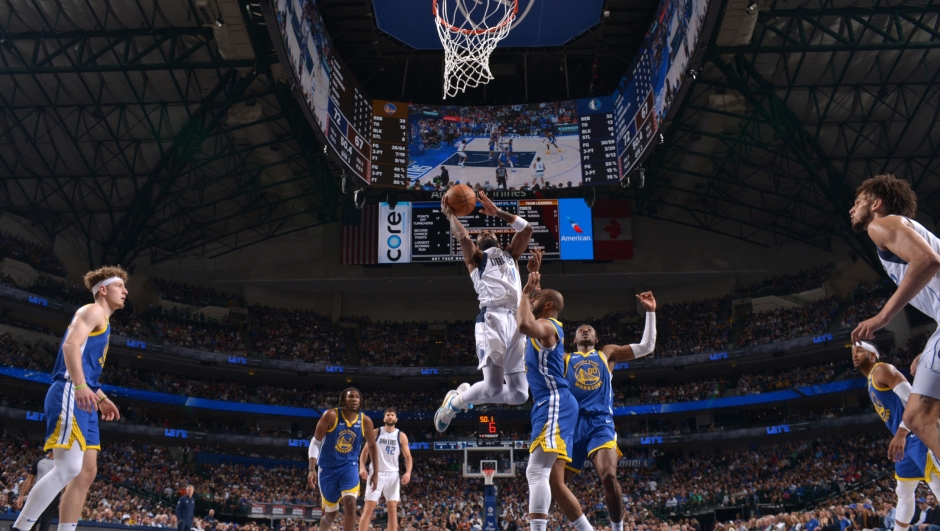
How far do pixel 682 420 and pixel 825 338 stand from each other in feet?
Result: 28.7

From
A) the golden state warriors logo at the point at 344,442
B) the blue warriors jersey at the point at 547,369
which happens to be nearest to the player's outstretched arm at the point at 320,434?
the golden state warriors logo at the point at 344,442

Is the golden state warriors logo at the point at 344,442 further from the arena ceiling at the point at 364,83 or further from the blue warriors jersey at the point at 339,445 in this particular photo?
the arena ceiling at the point at 364,83

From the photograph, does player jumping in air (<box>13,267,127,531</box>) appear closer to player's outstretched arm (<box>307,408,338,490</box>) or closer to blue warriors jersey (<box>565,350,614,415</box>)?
player's outstretched arm (<box>307,408,338,490</box>)

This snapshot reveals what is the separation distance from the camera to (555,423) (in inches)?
273

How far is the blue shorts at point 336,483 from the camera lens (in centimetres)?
966

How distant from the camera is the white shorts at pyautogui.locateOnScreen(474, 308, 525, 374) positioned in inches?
311

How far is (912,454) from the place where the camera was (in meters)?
7.87

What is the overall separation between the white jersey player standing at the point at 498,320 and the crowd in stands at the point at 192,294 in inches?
1256

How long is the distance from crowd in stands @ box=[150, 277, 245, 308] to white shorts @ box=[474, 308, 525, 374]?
32.1 metres

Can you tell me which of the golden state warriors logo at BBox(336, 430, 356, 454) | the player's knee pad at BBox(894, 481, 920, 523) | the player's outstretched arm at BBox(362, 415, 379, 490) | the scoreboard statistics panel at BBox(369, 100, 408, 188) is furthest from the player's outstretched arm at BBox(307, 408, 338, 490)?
the scoreboard statistics panel at BBox(369, 100, 408, 188)

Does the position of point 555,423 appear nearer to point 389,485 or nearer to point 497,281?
point 497,281

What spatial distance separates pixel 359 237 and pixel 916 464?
27319 mm

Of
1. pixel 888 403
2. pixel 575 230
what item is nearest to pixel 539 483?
pixel 888 403

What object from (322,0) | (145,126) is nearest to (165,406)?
(145,126)
